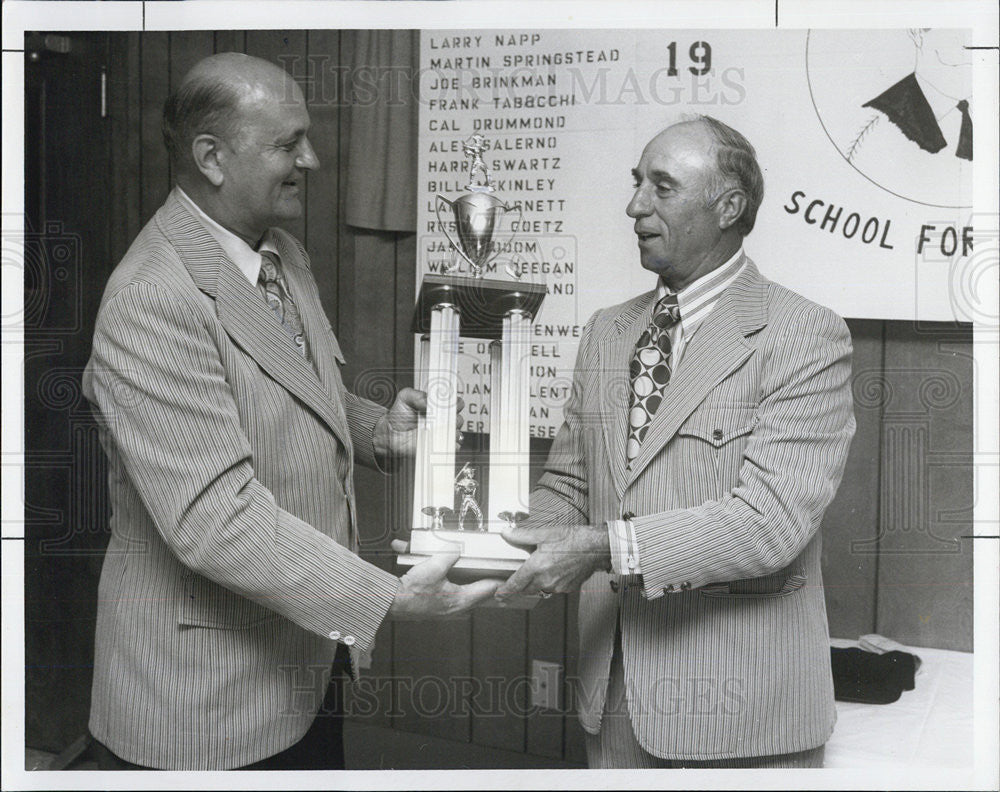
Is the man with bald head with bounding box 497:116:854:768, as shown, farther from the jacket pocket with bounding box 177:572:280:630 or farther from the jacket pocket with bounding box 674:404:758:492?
the jacket pocket with bounding box 177:572:280:630

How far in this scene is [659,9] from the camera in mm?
1759

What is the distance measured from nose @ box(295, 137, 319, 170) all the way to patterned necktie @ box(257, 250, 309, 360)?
17 cm

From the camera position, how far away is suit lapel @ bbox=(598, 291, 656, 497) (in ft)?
5.58

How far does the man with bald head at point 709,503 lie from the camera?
160 centimetres

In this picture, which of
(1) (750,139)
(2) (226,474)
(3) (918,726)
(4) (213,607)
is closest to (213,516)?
(2) (226,474)

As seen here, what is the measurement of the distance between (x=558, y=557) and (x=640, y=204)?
66 centimetres

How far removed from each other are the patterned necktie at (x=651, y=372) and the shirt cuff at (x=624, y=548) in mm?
136

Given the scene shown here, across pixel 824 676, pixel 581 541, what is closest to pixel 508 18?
pixel 581 541

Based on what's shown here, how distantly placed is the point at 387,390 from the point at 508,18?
76 centimetres

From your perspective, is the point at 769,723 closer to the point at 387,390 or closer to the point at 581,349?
the point at 581,349

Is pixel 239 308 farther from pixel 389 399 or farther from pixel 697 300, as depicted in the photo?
pixel 697 300

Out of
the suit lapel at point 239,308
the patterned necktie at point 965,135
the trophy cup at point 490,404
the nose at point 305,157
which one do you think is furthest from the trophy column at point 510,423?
the patterned necktie at point 965,135

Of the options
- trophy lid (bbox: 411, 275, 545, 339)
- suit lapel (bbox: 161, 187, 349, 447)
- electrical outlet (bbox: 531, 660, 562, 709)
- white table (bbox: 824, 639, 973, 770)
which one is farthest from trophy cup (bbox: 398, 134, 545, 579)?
white table (bbox: 824, 639, 973, 770)

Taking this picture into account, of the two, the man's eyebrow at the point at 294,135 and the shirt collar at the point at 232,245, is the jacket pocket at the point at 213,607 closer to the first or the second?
the shirt collar at the point at 232,245
